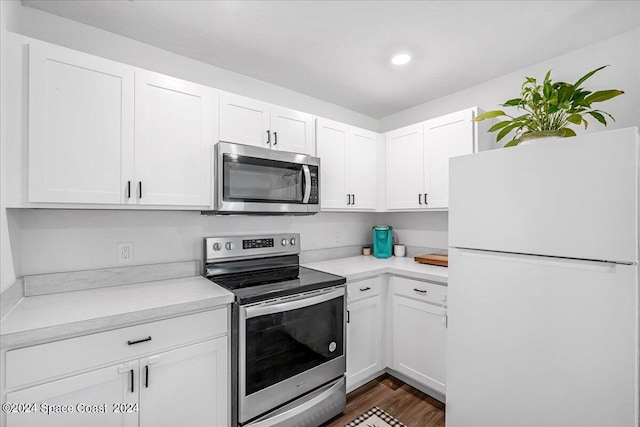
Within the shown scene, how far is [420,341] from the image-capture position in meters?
2.25

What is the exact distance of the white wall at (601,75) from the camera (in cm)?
184

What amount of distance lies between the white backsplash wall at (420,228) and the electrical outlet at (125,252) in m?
2.37

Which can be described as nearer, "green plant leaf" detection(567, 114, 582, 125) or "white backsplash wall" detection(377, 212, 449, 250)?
"green plant leaf" detection(567, 114, 582, 125)

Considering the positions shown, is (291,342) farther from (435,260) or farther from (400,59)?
(400,59)

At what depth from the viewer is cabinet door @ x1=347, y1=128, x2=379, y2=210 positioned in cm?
270

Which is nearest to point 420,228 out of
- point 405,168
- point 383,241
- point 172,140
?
point 383,241

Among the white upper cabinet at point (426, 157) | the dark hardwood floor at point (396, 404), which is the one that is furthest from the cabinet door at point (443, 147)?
the dark hardwood floor at point (396, 404)

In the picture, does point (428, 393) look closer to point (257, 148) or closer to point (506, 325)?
point (506, 325)

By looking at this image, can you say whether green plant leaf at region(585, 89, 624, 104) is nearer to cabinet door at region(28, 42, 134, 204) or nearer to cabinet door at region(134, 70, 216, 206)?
cabinet door at region(134, 70, 216, 206)

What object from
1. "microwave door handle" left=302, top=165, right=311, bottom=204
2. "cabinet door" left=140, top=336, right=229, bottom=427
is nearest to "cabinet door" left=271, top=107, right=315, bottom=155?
"microwave door handle" left=302, top=165, right=311, bottom=204

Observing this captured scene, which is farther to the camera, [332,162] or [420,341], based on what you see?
[332,162]

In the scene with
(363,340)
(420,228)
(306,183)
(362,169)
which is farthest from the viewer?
(420,228)

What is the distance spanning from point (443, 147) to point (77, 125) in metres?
2.40

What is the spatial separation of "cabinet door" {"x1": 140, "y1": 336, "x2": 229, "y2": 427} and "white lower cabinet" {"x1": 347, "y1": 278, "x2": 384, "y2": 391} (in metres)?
0.96
